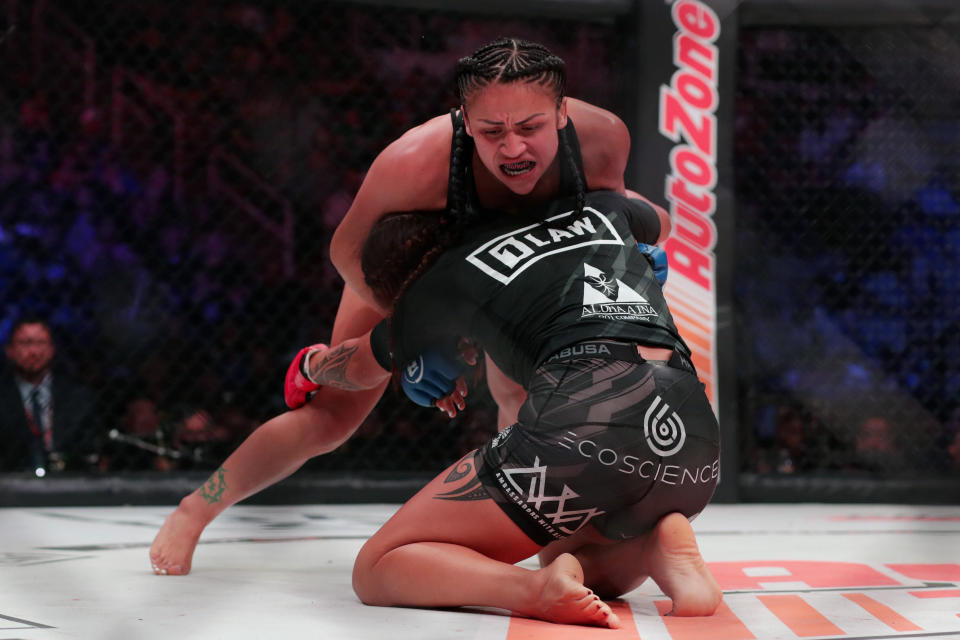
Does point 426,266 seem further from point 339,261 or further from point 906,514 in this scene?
point 906,514

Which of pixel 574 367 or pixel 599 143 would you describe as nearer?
pixel 574 367

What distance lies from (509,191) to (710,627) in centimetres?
52

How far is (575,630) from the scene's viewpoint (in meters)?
0.98

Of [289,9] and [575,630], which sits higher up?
[289,9]

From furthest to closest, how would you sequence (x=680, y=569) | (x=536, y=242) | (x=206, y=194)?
(x=206, y=194) < (x=536, y=242) < (x=680, y=569)

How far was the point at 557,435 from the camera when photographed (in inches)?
42.5

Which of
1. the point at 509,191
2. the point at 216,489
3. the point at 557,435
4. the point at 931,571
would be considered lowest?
the point at 931,571

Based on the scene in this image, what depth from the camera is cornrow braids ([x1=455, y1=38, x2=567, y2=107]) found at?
1115 millimetres

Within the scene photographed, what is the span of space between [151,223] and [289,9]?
666 mm

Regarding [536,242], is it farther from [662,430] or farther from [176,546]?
[176,546]

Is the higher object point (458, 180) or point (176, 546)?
point (458, 180)

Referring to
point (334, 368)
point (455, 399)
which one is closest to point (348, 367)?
point (334, 368)

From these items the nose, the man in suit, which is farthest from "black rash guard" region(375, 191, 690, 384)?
the man in suit

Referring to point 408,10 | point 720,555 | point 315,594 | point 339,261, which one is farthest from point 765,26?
point 315,594
